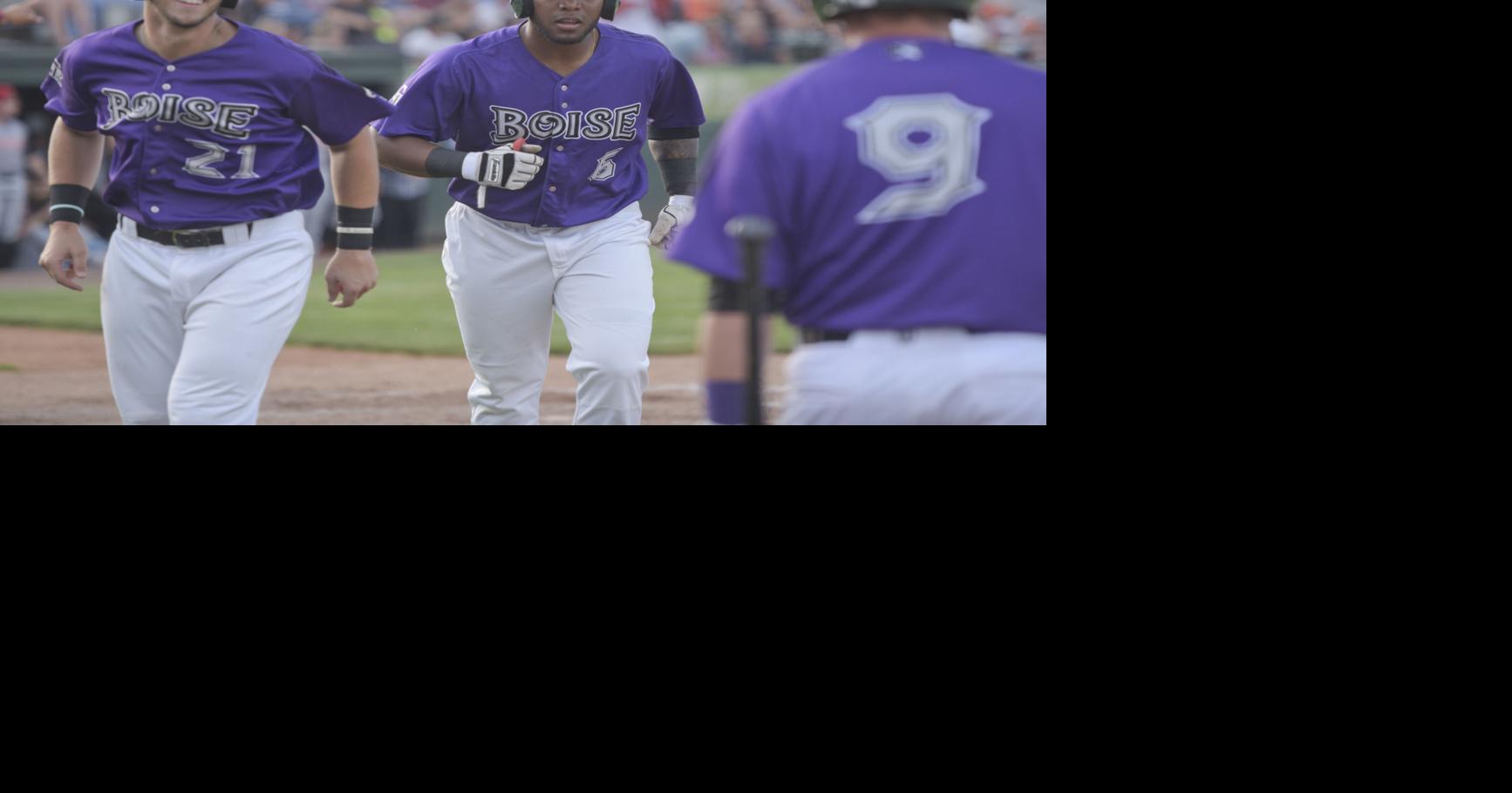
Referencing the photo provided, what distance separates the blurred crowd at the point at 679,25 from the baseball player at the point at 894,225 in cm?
1162

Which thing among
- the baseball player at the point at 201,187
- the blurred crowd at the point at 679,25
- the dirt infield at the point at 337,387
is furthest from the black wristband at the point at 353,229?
the blurred crowd at the point at 679,25

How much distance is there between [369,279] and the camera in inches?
162

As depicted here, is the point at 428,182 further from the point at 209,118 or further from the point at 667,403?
the point at 209,118

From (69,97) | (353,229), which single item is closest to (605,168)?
(353,229)

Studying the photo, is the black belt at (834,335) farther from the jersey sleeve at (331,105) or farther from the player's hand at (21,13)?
the player's hand at (21,13)

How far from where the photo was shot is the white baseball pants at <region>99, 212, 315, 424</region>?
3.79 meters

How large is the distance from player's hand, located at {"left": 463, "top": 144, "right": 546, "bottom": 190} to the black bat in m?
1.80

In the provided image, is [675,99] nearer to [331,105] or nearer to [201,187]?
[331,105]

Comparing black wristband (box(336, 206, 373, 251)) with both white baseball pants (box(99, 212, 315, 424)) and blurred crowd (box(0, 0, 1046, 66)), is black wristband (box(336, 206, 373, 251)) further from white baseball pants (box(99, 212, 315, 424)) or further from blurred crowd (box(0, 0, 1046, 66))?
blurred crowd (box(0, 0, 1046, 66))

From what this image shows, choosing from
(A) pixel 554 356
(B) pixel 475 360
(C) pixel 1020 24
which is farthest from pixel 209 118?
(C) pixel 1020 24

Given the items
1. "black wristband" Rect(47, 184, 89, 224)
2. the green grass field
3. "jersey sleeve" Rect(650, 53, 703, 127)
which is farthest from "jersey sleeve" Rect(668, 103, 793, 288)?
the green grass field

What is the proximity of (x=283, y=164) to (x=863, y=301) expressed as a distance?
196 cm

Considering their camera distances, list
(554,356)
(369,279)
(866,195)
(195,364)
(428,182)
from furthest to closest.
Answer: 1. (428,182)
2. (554,356)
3. (369,279)
4. (195,364)
5. (866,195)

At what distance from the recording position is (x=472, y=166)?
419cm
